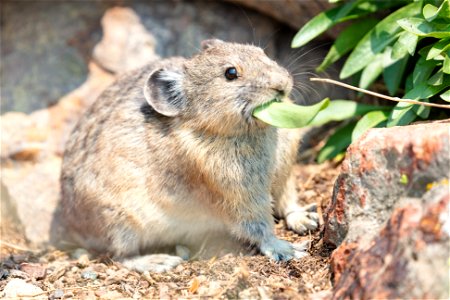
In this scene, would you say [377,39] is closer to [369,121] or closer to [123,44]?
[369,121]

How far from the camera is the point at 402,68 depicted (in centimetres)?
823

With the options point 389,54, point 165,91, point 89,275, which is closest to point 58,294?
point 89,275

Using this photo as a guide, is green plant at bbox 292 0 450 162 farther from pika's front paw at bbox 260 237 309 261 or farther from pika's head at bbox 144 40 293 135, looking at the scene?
pika's front paw at bbox 260 237 309 261

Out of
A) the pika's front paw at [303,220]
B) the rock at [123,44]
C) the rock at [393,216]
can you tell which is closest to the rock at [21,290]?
the pika's front paw at [303,220]

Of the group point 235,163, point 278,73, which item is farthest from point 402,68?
point 235,163

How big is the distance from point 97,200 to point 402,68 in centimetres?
418

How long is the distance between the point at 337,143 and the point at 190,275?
3115 mm

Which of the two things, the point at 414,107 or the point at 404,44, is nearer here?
the point at 404,44

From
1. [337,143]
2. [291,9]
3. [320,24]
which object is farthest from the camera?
[291,9]

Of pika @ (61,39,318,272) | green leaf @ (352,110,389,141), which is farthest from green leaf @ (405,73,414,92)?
pika @ (61,39,318,272)

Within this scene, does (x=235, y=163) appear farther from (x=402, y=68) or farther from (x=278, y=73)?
(x=402, y=68)

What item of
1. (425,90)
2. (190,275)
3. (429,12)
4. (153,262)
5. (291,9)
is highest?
(429,12)

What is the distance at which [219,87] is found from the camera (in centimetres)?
722

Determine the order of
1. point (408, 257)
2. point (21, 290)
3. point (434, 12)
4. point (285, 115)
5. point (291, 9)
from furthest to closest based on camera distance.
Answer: point (291, 9), point (21, 290), point (434, 12), point (285, 115), point (408, 257)
